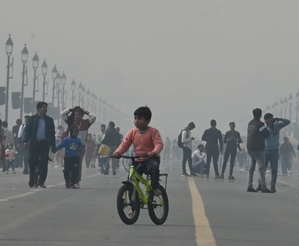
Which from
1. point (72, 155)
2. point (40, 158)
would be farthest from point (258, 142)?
point (40, 158)

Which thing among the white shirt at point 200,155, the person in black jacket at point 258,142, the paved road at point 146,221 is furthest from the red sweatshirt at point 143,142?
the white shirt at point 200,155

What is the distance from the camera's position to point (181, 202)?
1714cm

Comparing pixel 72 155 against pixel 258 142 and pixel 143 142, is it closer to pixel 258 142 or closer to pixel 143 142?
pixel 258 142

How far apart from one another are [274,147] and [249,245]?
43.6 ft

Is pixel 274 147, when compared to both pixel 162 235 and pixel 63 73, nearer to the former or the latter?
pixel 162 235

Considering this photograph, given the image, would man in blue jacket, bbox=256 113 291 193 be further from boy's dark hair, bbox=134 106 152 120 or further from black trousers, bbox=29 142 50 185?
boy's dark hair, bbox=134 106 152 120

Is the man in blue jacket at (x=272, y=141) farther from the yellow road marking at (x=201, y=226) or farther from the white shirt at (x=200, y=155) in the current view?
the white shirt at (x=200, y=155)

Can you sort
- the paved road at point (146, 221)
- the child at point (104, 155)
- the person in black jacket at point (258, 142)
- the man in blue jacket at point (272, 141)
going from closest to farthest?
the paved road at point (146, 221) → the person in black jacket at point (258, 142) → the man in blue jacket at point (272, 141) → the child at point (104, 155)

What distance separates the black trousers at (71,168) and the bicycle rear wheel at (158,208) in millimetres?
9512

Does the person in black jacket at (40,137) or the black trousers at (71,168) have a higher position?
the person in black jacket at (40,137)

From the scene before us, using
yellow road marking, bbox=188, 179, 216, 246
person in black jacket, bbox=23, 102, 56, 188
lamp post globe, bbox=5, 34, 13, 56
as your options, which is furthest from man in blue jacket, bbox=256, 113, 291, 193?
lamp post globe, bbox=5, 34, 13, 56

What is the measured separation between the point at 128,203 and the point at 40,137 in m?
9.58

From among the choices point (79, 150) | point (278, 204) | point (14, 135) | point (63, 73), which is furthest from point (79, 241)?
point (63, 73)

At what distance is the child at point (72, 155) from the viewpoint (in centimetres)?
2216
